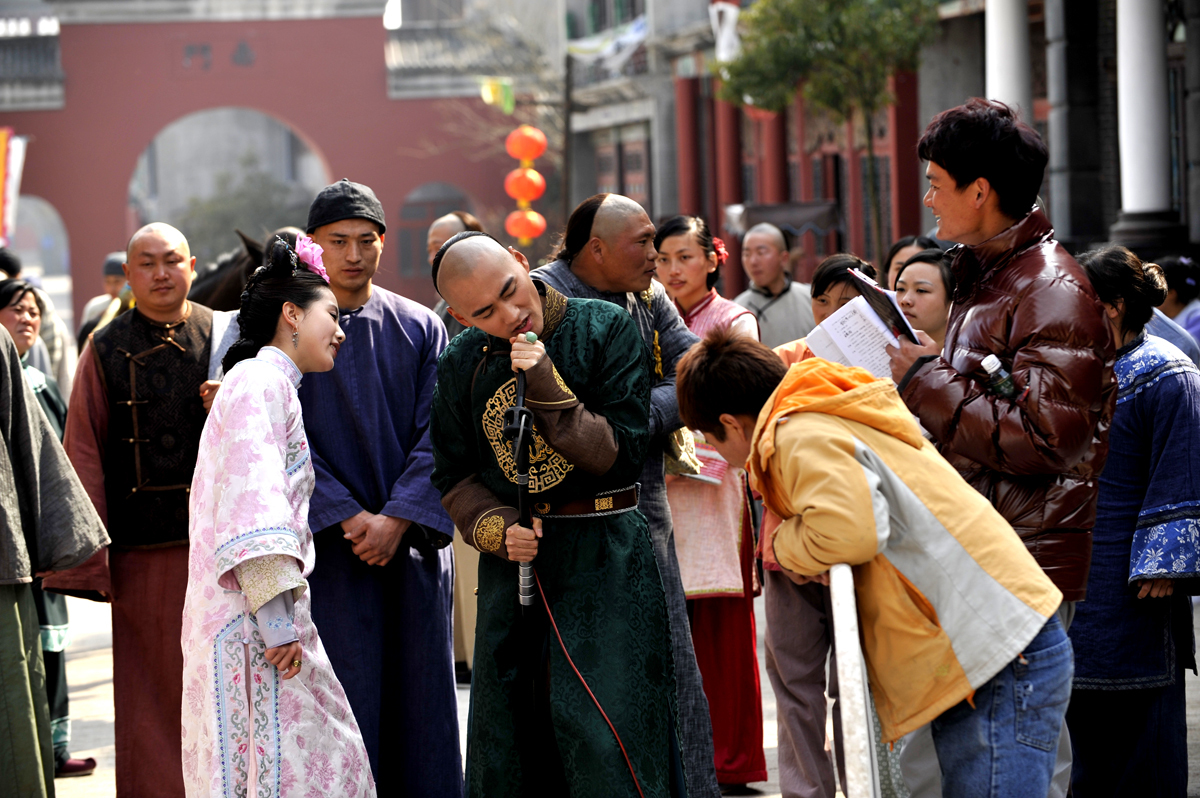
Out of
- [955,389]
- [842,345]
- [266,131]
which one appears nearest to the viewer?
Result: [955,389]

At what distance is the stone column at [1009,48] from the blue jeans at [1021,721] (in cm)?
996

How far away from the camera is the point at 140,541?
178 inches

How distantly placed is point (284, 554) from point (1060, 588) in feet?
5.66

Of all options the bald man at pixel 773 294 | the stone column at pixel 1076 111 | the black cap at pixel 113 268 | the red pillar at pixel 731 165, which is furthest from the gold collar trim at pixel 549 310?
the red pillar at pixel 731 165

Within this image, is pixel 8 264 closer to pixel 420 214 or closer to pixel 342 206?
pixel 342 206

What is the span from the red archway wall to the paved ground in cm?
1859

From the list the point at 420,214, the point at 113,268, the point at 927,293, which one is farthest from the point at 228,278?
the point at 420,214

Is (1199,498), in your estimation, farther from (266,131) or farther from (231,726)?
(266,131)

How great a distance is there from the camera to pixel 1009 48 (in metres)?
11.8

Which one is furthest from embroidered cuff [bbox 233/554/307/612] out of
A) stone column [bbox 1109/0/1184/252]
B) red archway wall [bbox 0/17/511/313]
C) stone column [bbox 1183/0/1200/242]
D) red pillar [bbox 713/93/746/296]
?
red archway wall [bbox 0/17/511/313]

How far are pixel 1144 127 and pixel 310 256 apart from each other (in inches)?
335

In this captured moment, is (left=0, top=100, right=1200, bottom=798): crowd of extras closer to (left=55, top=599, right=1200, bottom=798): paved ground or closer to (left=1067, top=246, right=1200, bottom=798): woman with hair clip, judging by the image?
(left=1067, top=246, right=1200, bottom=798): woman with hair clip

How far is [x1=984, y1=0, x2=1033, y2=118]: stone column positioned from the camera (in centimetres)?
1175

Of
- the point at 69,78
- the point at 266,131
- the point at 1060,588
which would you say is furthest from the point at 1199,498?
the point at 266,131
